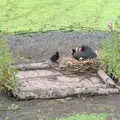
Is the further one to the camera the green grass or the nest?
the green grass

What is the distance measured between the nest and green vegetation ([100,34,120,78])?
11cm

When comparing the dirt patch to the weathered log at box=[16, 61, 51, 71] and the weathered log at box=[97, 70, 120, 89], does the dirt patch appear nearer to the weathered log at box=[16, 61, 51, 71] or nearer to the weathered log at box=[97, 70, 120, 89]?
the weathered log at box=[16, 61, 51, 71]

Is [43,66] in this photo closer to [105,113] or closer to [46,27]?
[105,113]

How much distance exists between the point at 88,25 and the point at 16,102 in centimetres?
269

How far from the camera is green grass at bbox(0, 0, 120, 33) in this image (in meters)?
6.75

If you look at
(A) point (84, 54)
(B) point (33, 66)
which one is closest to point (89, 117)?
(A) point (84, 54)

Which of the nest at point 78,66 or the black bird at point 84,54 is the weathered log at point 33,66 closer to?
the nest at point 78,66

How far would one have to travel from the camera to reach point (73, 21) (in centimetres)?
695

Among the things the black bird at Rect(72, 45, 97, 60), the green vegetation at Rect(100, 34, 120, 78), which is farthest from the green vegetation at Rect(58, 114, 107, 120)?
the black bird at Rect(72, 45, 97, 60)

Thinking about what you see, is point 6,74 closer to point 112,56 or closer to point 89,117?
point 89,117

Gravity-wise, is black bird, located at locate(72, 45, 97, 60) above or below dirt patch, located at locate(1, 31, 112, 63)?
above

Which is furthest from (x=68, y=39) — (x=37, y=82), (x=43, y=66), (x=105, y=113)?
(x=105, y=113)

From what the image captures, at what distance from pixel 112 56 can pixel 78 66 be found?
1.13ft

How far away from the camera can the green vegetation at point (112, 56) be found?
4.77m
